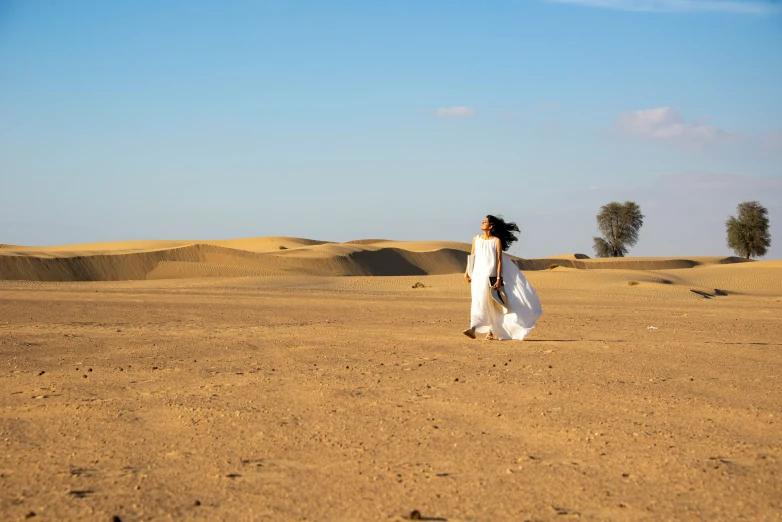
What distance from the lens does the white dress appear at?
1334 cm

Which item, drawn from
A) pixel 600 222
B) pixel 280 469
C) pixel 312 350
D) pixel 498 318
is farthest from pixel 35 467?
pixel 600 222

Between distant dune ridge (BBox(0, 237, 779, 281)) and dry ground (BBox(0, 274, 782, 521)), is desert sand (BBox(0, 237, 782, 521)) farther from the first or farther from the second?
distant dune ridge (BBox(0, 237, 779, 281))

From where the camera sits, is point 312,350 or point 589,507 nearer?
point 589,507

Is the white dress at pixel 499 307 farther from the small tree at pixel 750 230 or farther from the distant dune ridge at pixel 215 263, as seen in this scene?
the small tree at pixel 750 230

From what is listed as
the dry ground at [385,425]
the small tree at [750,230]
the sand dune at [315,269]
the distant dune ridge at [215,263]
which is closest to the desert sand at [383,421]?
the dry ground at [385,425]

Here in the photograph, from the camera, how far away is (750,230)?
7644 cm

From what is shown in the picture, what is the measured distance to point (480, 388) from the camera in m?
8.55

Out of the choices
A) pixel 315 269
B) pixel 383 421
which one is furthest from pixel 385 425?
pixel 315 269

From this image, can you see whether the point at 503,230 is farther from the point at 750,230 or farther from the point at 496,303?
the point at 750,230

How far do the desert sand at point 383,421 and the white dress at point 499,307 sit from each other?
0.40 meters

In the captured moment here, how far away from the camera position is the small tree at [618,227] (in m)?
80.1

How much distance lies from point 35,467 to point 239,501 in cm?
149

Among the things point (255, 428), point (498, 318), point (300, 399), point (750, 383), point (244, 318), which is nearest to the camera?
point (255, 428)

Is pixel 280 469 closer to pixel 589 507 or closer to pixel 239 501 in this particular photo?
pixel 239 501
